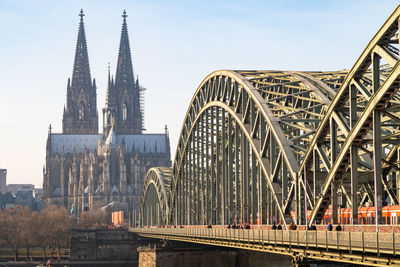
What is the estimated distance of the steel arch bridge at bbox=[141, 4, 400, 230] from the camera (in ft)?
137

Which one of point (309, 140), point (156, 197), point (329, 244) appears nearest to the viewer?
point (329, 244)

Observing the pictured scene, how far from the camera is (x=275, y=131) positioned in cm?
5784

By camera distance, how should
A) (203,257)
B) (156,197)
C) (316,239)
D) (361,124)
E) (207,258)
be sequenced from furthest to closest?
(156,197) → (203,257) → (207,258) → (361,124) → (316,239)

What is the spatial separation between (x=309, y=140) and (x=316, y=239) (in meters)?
16.2

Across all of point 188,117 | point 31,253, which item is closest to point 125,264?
point 31,253

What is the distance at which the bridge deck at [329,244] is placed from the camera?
34.1m

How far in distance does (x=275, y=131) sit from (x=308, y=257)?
1620cm

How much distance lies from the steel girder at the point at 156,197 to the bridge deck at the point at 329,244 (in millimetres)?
71720

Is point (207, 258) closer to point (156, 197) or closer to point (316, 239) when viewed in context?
point (316, 239)

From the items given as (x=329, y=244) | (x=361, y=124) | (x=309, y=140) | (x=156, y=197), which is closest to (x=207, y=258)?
(x=309, y=140)

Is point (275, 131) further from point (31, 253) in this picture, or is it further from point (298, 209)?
point (31, 253)

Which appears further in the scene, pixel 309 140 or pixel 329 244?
pixel 309 140

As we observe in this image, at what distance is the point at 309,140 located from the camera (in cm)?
5612

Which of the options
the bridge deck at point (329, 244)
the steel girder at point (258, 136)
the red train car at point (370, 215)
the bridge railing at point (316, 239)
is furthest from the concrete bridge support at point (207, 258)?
the red train car at point (370, 215)
